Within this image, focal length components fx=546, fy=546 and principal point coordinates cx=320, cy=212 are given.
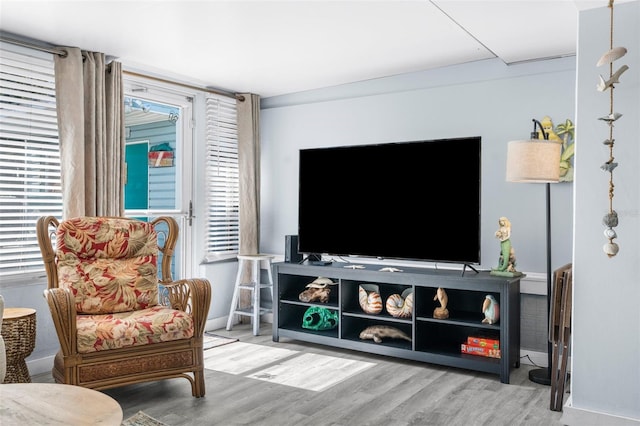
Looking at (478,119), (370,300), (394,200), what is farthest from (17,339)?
(478,119)

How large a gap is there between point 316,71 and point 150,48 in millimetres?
1334

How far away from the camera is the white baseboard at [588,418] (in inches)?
105

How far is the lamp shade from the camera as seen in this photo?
11.2 ft

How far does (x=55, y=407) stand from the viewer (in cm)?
175

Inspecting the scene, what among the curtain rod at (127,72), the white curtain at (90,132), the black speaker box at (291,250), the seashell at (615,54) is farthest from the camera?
the black speaker box at (291,250)

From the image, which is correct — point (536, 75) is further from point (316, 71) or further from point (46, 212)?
point (46, 212)

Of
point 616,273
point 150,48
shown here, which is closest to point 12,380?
point 150,48

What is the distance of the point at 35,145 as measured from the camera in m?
3.82

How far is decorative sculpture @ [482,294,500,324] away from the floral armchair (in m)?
1.88

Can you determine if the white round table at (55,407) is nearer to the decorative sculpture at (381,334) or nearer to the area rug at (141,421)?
the area rug at (141,421)

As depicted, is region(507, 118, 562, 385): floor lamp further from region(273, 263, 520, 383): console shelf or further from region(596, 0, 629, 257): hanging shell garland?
region(596, 0, 629, 257): hanging shell garland

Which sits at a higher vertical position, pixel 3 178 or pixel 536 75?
pixel 536 75

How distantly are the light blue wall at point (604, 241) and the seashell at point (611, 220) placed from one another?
0.29ft

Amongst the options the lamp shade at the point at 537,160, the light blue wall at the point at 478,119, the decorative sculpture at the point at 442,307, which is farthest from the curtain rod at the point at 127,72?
the lamp shade at the point at 537,160
